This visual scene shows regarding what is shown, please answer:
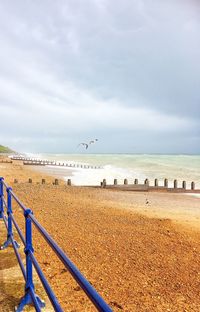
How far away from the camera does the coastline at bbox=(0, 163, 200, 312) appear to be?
6363mm

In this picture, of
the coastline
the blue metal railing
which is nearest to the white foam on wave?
the coastline

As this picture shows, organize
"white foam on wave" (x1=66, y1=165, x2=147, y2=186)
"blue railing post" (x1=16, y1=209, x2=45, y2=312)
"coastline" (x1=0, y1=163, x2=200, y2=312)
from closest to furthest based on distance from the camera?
1. "blue railing post" (x1=16, y1=209, x2=45, y2=312)
2. "coastline" (x1=0, y1=163, x2=200, y2=312)
3. "white foam on wave" (x1=66, y1=165, x2=147, y2=186)

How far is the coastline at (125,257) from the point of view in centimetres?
636

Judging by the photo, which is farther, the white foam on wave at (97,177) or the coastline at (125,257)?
the white foam on wave at (97,177)

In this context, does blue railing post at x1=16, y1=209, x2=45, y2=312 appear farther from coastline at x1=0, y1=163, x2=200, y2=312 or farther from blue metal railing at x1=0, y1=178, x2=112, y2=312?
coastline at x1=0, y1=163, x2=200, y2=312

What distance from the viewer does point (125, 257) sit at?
8.67m

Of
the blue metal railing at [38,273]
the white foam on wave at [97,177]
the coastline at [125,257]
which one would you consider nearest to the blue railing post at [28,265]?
the blue metal railing at [38,273]

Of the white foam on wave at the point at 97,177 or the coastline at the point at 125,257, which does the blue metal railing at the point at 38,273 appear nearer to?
the coastline at the point at 125,257

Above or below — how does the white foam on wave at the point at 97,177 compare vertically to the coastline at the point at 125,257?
above

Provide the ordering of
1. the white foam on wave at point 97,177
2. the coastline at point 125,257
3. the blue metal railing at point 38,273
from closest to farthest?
the blue metal railing at point 38,273
the coastline at point 125,257
the white foam on wave at point 97,177

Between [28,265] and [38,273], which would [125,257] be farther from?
[38,273]

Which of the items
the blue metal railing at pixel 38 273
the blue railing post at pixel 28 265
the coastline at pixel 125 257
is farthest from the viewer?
the coastline at pixel 125 257

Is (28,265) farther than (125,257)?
No

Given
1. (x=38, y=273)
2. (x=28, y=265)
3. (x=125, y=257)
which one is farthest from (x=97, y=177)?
(x=38, y=273)
